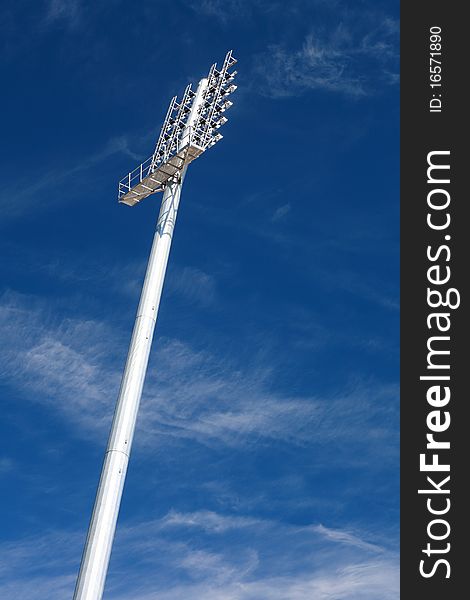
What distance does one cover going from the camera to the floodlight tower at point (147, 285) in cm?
2700

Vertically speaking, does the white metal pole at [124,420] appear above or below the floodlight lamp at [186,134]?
below

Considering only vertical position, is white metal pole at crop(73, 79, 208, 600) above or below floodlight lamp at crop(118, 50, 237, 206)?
below

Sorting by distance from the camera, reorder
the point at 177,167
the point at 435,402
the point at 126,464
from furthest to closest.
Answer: the point at 177,167, the point at 126,464, the point at 435,402

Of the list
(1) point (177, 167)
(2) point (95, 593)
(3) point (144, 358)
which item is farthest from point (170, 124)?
(2) point (95, 593)

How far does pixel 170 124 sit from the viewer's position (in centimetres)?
4059

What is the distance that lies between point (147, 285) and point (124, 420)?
23.3ft

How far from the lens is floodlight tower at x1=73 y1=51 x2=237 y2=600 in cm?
2700

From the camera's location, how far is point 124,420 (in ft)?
98.2

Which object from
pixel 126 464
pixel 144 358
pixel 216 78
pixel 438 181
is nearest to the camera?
pixel 438 181

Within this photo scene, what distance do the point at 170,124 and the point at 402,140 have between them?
18.0 metres

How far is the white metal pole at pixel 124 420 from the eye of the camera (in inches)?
1043

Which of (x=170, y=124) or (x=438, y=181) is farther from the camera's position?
(x=170, y=124)

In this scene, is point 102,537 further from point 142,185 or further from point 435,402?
point 142,185

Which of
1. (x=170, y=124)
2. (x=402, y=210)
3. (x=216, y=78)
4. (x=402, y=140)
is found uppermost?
(x=216, y=78)
